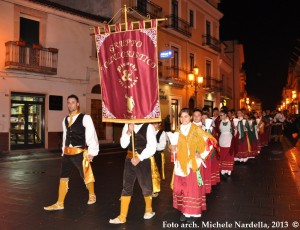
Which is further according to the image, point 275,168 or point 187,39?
point 187,39

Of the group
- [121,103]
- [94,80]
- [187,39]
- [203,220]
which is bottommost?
[203,220]

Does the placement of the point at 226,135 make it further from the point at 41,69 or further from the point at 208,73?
the point at 208,73

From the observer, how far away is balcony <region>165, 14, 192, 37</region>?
25.0 metres

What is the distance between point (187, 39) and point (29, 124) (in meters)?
14.7

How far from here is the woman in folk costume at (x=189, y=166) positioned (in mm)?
5258

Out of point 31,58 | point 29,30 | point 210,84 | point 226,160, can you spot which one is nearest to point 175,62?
point 210,84

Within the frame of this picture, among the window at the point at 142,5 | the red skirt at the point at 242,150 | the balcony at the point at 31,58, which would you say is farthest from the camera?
the window at the point at 142,5

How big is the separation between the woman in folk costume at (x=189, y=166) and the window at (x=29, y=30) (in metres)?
14.0

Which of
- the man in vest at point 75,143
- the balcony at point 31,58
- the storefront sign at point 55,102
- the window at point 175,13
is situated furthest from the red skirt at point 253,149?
the window at point 175,13

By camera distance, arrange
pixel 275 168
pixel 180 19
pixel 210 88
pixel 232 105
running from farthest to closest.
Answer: pixel 232 105
pixel 210 88
pixel 180 19
pixel 275 168

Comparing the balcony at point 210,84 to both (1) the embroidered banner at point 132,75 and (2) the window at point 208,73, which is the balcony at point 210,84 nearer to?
(2) the window at point 208,73

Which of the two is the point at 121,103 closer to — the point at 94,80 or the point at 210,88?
the point at 94,80

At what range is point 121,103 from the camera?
208 inches

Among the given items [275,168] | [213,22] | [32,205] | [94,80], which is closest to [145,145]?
[32,205]
